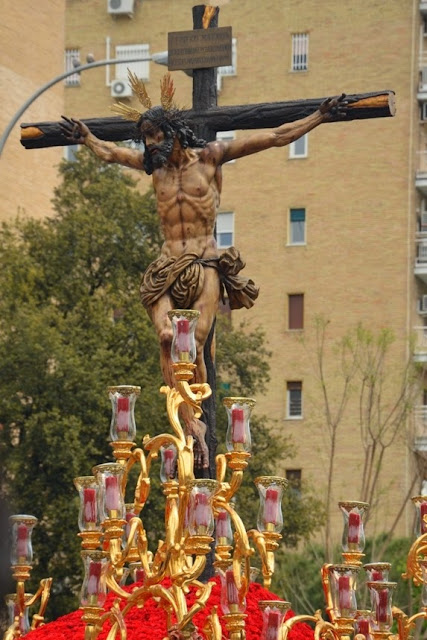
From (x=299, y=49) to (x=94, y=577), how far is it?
4657 centimetres

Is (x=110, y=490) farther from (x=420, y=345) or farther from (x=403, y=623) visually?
(x=420, y=345)

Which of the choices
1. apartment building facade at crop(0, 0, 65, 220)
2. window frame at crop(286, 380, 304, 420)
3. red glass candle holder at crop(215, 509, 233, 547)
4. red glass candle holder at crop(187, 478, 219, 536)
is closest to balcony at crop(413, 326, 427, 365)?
window frame at crop(286, 380, 304, 420)

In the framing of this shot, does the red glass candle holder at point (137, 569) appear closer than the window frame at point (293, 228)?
Yes

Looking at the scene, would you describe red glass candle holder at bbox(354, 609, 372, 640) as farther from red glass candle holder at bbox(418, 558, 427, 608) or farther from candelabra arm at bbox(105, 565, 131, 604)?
candelabra arm at bbox(105, 565, 131, 604)

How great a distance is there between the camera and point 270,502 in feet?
49.8

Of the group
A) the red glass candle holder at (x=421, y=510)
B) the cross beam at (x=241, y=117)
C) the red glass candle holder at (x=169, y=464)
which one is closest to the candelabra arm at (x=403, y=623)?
the red glass candle holder at (x=421, y=510)

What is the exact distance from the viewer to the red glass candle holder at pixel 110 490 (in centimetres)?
1470

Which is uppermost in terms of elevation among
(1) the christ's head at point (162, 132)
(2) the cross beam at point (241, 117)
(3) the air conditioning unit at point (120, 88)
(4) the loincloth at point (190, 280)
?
(3) the air conditioning unit at point (120, 88)

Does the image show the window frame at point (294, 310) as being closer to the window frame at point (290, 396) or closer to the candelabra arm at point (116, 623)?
the window frame at point (290, 396)

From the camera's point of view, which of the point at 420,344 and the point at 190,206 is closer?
the point at 190,206

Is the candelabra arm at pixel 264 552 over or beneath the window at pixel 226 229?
beneath

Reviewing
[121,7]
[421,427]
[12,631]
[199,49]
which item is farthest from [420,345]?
[12,631]

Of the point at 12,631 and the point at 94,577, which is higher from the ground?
the point at 94,577

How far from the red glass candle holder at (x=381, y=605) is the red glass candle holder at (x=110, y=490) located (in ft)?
6.43
